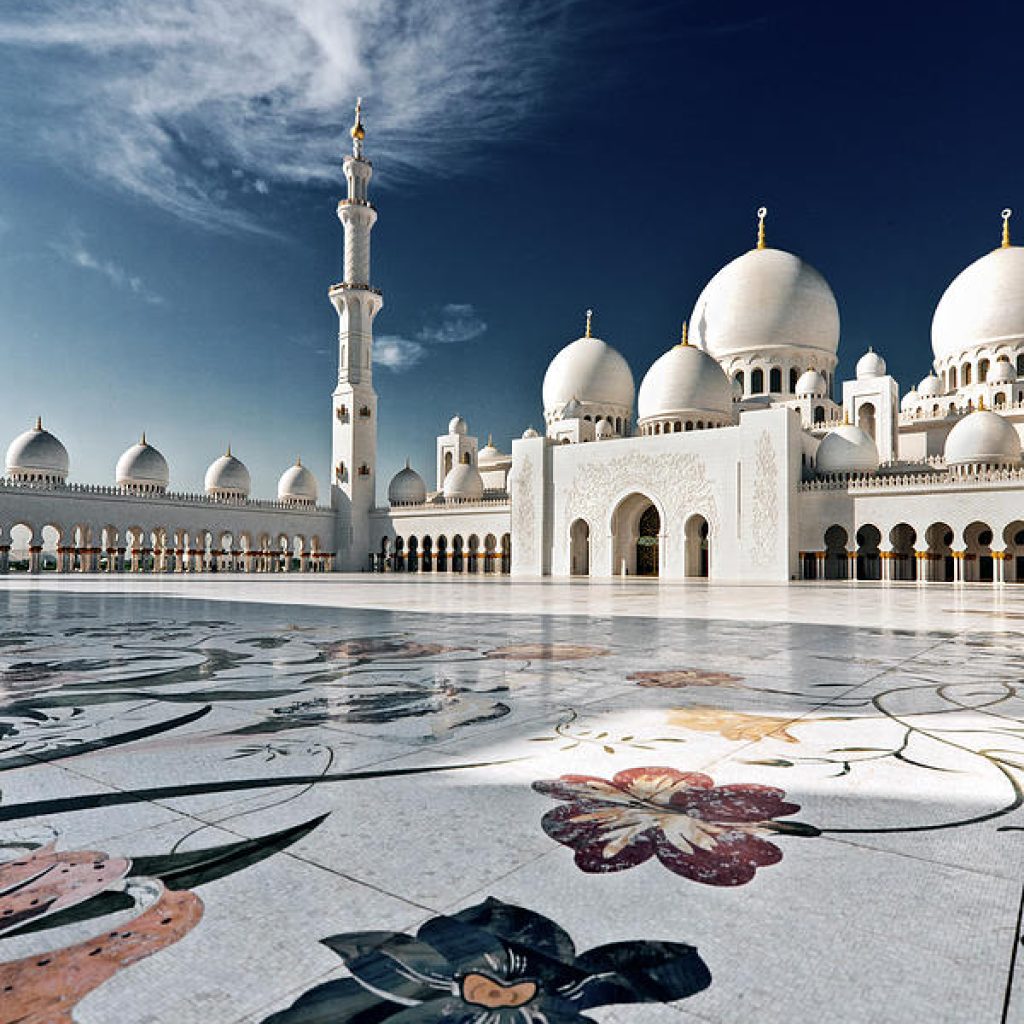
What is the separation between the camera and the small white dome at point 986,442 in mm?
19109

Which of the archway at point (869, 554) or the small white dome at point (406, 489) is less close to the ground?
the small white dome at point (406, 489)

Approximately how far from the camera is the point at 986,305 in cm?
2395

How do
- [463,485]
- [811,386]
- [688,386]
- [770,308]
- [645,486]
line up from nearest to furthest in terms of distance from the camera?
1. [645,486]
2. [688,386]
3. [811,386]
4. [770,308]
5. [463,485]

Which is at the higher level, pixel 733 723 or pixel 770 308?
pixel 770 308

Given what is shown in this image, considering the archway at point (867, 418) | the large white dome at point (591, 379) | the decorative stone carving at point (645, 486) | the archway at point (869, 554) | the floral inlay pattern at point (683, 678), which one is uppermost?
the large white dome at point (591, 379)

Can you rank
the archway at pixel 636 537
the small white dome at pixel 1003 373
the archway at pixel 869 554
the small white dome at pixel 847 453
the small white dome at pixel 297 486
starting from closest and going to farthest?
1. the archway at pixel 869 554
2. the small white dome at pixel 847 453
3. the small white dome at pixel 1003 373
4. the archway at pixel 636 537
5. the small white dome at pixel 297 486

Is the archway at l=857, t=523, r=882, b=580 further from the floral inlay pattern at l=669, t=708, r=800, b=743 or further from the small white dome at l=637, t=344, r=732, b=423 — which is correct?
the floral inlay pattern at l=669, t=708, r=800, b=743

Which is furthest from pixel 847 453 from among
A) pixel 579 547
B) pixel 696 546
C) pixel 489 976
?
pixel 489 976

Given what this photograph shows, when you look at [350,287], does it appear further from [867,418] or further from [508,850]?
[508,850]

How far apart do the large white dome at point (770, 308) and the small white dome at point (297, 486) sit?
55.3 ft

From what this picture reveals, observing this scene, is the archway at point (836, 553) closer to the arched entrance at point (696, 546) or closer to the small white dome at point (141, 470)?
the arched entrance at point (696, 546)

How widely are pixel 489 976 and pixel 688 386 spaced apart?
75.5ft

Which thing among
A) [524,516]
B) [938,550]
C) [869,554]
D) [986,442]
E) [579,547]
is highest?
[986,442]

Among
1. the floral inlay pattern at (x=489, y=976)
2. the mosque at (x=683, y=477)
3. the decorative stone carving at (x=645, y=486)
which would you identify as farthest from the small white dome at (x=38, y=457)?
the floral inlay pattern at (x=489, y=976)
